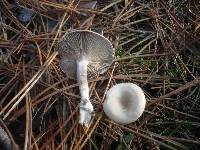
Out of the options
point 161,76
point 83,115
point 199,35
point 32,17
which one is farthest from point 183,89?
point 32,17

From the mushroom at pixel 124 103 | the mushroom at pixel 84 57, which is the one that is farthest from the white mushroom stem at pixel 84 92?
the mushroom at pixel 124 103

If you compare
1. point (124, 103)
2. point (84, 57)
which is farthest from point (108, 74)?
point (124, 103)

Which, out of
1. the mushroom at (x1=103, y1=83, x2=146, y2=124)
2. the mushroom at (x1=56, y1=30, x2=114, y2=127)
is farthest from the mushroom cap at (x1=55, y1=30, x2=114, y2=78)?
the mushroom at (x1=103, y1=83, x2=146, y2=124)

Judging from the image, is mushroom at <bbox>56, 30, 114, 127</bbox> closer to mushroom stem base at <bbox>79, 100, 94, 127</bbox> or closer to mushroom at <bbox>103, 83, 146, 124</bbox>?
mushroom stem base at <bbox>79, 100, 94, 127</bbox>

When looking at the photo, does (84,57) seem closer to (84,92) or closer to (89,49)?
(89,49)

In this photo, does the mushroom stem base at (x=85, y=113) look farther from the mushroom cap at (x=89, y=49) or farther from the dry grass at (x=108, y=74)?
the mushroom cap at (x=89, y=49)

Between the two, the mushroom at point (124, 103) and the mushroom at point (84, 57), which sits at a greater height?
the mushroom at point (84, 57)

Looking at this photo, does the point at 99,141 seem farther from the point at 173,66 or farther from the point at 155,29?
the point at 155,29
